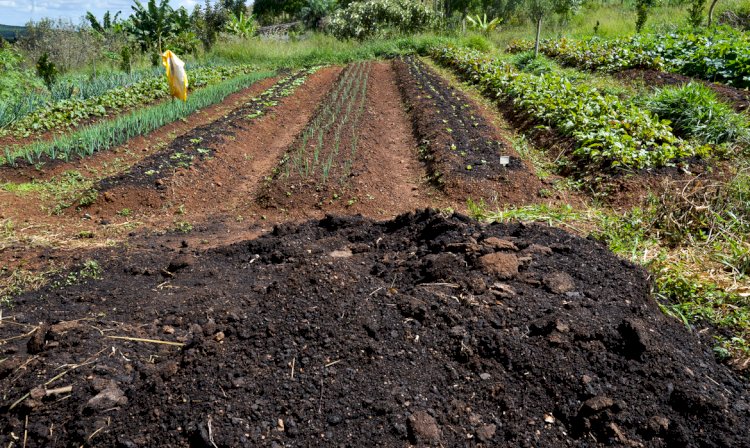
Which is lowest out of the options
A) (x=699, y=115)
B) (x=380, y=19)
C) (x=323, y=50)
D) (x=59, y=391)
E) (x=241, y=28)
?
(x=59, y=391)

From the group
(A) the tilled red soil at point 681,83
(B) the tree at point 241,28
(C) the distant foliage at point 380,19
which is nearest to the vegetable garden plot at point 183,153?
(A) the tilled red soil at point 681,83

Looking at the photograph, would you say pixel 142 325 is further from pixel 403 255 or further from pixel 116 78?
pixel 116 78

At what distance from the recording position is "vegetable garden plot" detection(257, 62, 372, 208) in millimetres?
6227

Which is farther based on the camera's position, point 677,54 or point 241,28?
point 241,28

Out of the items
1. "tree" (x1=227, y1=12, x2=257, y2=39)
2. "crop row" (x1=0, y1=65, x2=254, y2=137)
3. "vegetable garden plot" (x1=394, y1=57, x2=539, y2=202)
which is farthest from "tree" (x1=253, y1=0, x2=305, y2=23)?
"vegetable garden plot" (x1=394, y1=57, x2=539, y2=202)

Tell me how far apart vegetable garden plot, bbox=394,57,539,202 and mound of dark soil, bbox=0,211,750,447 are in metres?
2.62

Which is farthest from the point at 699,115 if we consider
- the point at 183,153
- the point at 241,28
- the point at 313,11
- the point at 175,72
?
the point at 313,11

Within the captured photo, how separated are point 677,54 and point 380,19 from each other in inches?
636

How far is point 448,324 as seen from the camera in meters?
2.93

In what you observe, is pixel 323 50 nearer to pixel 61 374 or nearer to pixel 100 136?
pixel 100 136

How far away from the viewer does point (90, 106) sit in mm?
11031

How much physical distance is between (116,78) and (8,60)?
2.97 metres

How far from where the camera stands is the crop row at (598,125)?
651 cm

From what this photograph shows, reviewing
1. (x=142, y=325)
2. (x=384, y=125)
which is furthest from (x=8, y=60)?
(x=142, y=325)
